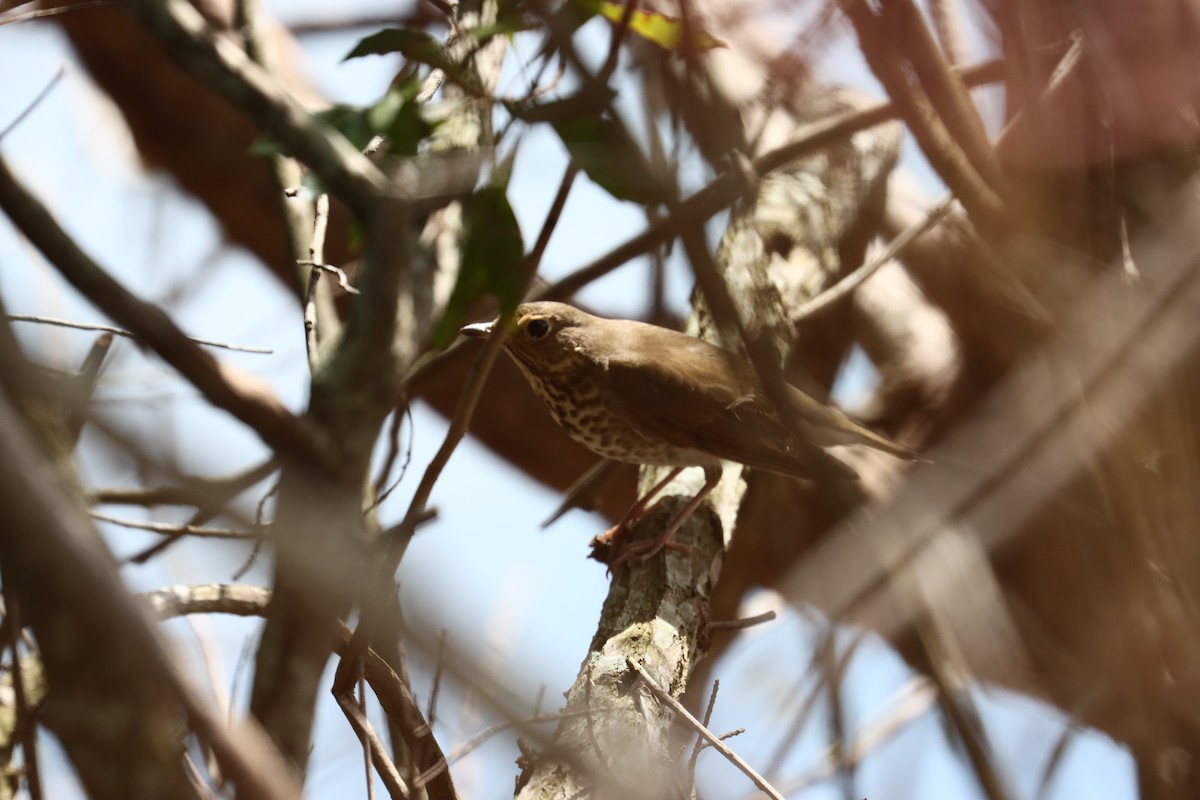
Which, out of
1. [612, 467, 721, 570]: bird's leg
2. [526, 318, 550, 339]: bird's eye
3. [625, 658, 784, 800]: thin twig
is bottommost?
[625, 658, 784, 800]: thin twig

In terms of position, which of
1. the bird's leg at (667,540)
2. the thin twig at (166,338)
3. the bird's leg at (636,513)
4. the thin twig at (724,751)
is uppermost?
the bird's leg at (636,513)

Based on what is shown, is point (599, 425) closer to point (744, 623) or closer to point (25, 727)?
point (744, 623)

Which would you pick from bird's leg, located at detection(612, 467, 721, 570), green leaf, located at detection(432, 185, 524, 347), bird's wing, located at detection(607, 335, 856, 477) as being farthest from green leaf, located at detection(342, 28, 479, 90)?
bird's wing, located at detection(607, 335, 856, 477)

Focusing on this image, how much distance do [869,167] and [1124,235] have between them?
6.33ft

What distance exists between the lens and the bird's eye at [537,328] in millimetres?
3758

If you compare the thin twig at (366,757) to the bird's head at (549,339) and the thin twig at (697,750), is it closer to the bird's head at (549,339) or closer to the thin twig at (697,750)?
the thin twig at (697,750)

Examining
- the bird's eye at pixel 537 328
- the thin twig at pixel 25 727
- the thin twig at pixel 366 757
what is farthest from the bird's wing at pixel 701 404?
the thin twig at pixel 25 727

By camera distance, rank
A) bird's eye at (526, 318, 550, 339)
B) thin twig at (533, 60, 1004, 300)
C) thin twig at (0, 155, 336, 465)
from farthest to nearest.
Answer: bird's eye at (526, 318, 550, 339), thin twig at (533, 60, 1004, 300), thin twig at (0, 155, 336, 465)

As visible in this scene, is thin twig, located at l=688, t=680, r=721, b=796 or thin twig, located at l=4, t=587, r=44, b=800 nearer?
thin twig, located at l=4, t=587, r=44, b=800

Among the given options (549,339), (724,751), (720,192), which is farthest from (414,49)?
(549,339)

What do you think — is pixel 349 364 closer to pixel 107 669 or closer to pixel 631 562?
pixel 107 669

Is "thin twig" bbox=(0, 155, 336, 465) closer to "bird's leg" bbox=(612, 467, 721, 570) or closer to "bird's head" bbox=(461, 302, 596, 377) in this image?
"bird's leg" bbox=(612, 467, 721, 570)

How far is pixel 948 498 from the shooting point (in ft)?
8.32

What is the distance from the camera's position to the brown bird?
3436mm
